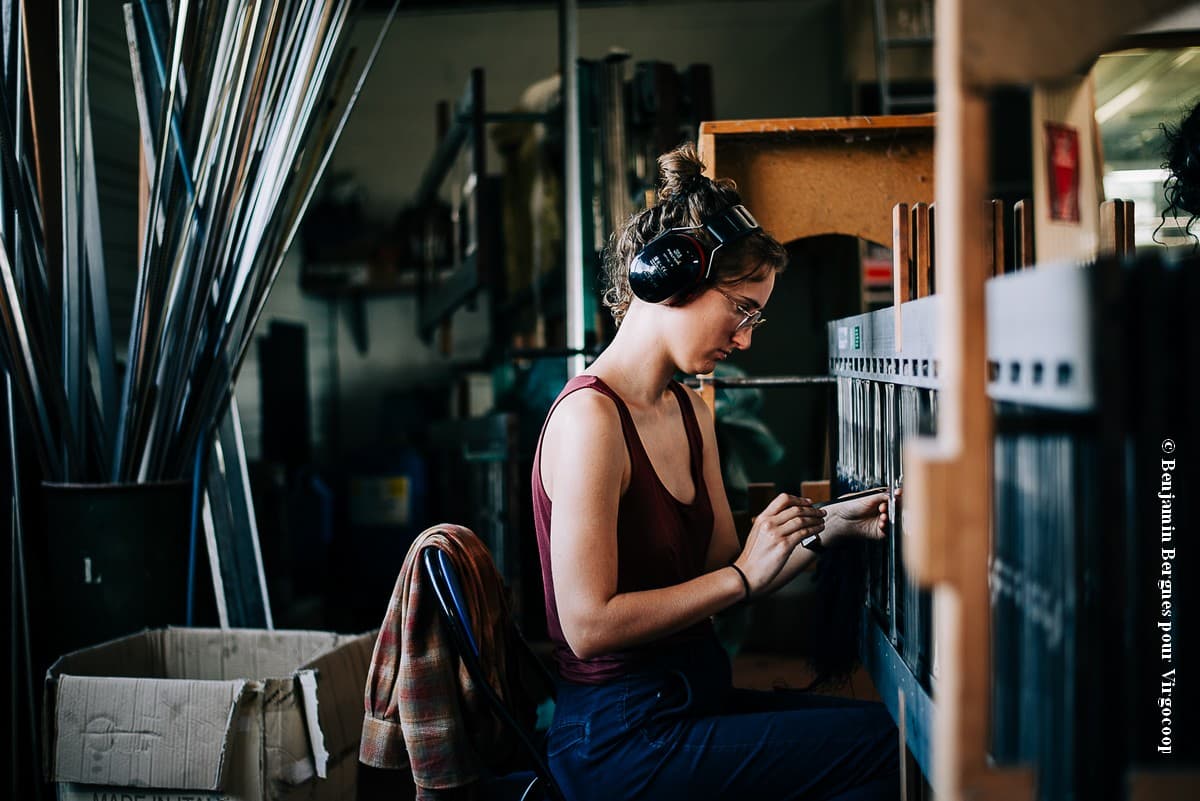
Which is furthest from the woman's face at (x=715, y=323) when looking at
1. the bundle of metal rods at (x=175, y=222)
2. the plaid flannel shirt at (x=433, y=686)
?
the bundle of metal rods at (x=175, y=222)

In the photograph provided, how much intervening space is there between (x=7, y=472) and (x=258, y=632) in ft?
2.98

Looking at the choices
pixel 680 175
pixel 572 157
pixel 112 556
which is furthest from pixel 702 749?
pixel 572 157

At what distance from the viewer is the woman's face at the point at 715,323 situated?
1511mm

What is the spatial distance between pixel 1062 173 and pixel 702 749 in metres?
0.90

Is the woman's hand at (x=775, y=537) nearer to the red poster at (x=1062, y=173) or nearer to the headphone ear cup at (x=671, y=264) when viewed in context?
the headphone ear cup at (x=671, y=264)

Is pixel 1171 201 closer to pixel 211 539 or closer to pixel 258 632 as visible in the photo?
pixel 258 632

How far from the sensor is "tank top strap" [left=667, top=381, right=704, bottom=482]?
163 centimetres

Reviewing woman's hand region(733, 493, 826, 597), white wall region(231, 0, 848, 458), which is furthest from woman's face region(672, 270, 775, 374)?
white wall region(231, 0, 848, 458)

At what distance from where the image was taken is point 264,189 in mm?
1877

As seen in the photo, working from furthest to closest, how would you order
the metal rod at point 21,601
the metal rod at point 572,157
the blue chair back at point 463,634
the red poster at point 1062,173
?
the metal rod at point 572,157
the metal rod at point 21,601
the blue chair back at point 463,634
the red poster at point 1062,173

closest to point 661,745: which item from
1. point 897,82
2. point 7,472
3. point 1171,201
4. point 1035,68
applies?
point 1035,68

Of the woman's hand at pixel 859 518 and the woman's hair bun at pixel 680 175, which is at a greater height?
the woman's hair bun at pixel 680 175

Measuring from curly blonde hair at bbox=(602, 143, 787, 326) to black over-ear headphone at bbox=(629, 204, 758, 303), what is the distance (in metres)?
0.02

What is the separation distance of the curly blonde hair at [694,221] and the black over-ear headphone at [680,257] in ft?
0.06
